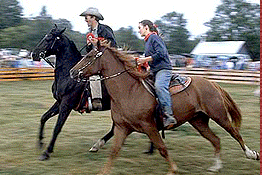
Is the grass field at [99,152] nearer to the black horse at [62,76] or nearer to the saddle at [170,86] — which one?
the black horse at [62,76]

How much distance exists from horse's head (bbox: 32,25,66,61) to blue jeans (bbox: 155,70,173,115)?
79.4 inches

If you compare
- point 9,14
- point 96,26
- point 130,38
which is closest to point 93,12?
point 96,26

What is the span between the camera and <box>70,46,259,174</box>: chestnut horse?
6316 mm

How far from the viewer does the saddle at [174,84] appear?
6.55 m

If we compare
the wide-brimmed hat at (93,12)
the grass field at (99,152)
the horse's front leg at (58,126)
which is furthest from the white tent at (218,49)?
the horse's front leg at (58,126)

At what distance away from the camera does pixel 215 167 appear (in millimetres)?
6805

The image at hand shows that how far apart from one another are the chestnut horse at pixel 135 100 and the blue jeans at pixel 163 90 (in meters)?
0.13

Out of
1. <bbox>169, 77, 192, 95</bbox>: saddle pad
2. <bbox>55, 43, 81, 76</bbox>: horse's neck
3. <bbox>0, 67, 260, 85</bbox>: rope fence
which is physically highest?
<bbox>55, 43, 81, 76</bbox>: horse's neck

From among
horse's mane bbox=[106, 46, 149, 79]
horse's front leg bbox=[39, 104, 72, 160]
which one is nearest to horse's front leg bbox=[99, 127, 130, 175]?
horse's mane bbox=[106, 46, 149, 79]

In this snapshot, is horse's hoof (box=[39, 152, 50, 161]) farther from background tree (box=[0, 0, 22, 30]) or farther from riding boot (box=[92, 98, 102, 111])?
background tree (box=[0, 0, 22, 30])

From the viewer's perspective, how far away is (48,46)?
7.62 metres

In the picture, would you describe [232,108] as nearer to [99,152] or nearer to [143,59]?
[143,59]

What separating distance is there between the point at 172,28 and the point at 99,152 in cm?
6715

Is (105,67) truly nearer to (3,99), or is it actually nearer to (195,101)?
(195,101)
